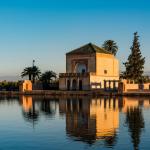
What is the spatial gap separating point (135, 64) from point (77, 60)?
12.2 m

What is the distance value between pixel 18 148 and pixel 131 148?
5.23 meters

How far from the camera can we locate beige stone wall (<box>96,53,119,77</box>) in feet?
253

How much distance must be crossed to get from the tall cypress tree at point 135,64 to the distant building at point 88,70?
3.34 m

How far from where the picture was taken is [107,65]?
80.0m

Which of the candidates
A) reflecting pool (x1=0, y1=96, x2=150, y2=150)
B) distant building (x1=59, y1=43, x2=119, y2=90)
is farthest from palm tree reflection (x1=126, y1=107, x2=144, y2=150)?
distant building (x1=59, y1=43, x2=119, y2=90)

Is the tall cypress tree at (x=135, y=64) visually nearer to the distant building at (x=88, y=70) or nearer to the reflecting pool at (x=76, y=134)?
the distant building at (x=88, y=70)

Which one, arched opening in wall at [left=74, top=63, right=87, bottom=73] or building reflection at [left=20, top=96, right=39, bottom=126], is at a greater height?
arched opening in wall at [left=74, top=63, right=87, bottom=73]

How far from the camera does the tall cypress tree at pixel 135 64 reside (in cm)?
8094

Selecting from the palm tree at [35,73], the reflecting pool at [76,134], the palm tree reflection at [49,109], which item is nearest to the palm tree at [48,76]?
the palm tree at [35,73]

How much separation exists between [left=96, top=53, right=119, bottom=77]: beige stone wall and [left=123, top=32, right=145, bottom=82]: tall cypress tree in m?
2.69

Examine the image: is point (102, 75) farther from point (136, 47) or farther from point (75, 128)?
point (75, 128)

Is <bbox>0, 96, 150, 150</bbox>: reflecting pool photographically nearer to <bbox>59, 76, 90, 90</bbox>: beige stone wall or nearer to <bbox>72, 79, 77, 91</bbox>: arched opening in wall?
<bbox>59, 76, 90, 90</bbox>: beige stone wall

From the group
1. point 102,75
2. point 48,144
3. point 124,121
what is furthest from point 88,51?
point 48,144

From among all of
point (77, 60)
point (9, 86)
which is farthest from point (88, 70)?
point (9, 86)
